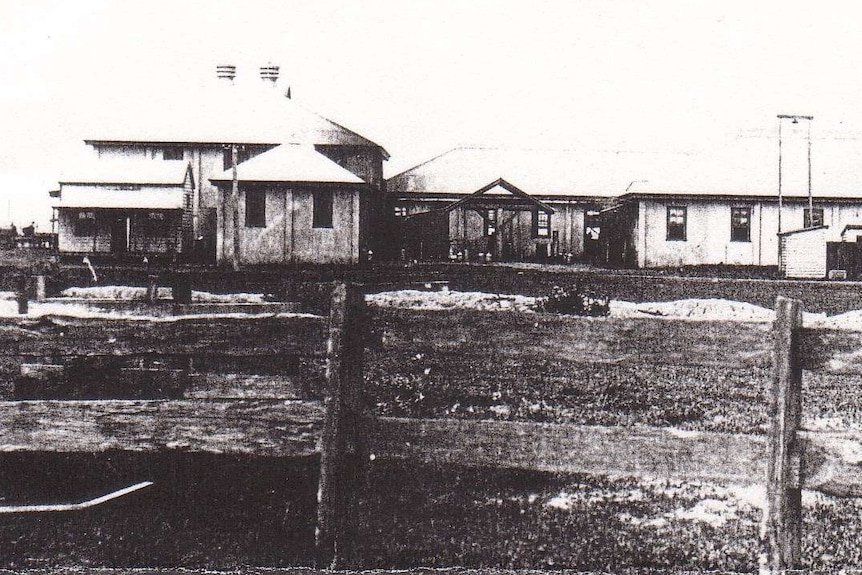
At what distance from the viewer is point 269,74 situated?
26359 mm

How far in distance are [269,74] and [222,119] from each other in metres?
4.20

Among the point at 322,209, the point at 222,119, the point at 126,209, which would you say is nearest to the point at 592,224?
the point at 322,209

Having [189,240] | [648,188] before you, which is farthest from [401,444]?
[648,188]

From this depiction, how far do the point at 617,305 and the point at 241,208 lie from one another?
45.7ft

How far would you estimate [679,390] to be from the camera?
10641 millimetres

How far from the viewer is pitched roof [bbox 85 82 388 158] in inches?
1074

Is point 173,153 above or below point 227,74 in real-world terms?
below

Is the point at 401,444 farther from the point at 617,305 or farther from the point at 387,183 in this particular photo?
the point at 387,183

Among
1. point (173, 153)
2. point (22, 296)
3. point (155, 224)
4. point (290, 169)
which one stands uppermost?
point (173, 153)

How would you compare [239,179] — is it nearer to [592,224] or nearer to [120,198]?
[120,198]

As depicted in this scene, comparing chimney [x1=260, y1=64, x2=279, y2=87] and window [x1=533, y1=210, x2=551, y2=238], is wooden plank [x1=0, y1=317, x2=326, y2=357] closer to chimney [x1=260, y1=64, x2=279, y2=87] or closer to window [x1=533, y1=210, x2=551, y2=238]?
chimney [x1=260, y1=64, x2=279, y2=87]

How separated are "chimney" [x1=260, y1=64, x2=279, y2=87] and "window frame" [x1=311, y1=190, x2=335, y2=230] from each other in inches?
152

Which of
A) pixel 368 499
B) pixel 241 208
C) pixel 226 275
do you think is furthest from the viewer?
pixel 241 208

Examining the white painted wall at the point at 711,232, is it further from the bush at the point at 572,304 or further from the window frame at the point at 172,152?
the bush at the point at 572,304
